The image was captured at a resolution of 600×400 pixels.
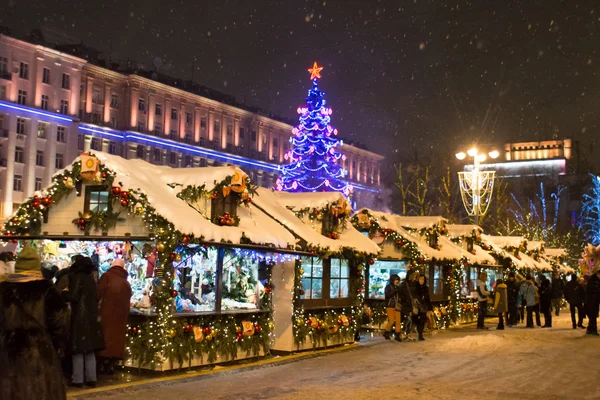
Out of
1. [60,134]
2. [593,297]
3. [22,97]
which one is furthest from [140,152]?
[593,297]

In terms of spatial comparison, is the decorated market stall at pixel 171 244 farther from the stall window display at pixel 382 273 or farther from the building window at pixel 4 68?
the building window at pixel 4 68

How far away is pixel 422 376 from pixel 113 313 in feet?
17.4

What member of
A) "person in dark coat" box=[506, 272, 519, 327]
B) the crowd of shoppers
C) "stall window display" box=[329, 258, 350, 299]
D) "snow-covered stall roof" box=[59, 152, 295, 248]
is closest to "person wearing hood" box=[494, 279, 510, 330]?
"person in dark coat" box=[506, 272, 519, 327]

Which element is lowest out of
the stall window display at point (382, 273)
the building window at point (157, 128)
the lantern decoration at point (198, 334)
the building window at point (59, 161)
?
the lantern decoration at point (198, 334)

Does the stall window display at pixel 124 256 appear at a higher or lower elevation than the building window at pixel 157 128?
lower

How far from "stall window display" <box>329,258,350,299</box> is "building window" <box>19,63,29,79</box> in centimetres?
5148

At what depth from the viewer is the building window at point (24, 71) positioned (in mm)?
63575

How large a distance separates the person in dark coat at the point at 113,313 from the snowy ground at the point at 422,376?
3.85ft

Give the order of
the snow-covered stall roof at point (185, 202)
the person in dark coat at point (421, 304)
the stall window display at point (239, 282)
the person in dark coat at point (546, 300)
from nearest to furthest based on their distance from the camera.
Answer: the snow-covered stall roof at point (185, 202) → the stall window display at point (239, 282) → the person in dark coat at point (421, 304) → the person in dark coat at point (546, 300)

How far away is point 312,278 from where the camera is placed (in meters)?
18.1

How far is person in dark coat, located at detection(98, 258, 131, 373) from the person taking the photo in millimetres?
12273

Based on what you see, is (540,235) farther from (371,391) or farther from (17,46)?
(371,391)

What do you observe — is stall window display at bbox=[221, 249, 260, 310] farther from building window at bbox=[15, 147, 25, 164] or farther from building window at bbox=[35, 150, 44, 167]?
building window at bbox=[35, 150, 44, 167]

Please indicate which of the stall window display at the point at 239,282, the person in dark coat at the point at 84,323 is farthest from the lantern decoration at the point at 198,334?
the person in dark coat at the point at 84,323
